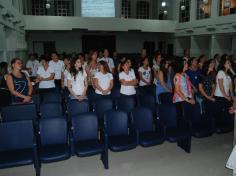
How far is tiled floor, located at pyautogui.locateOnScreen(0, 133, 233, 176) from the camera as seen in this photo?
11.7 feet

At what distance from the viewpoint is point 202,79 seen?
5.33m

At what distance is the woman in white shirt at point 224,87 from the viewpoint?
519 cm

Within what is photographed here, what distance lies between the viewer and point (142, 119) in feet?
14.0

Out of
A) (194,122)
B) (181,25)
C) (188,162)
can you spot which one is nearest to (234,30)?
(181,25)

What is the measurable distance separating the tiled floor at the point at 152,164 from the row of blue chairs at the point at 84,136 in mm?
211

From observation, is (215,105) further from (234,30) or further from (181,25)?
(181,25)

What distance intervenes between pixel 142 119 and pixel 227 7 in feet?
33.0

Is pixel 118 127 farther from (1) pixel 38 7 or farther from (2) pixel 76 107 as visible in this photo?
(1) pixel 38 7

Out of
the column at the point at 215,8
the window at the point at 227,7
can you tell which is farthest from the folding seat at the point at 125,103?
the column at the point at 215,8

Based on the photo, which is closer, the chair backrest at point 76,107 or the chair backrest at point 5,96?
the chair backrest at point 5,96

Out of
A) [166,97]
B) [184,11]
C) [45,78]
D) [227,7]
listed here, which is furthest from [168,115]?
[184,11]

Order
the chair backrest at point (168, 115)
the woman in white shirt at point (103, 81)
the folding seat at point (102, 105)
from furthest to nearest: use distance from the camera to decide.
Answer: the woman in white shirt at point (103, 81)
the folding seat at point (102, 105)
the chair backrest at point (168, 115)

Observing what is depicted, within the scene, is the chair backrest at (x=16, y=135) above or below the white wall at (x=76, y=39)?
below

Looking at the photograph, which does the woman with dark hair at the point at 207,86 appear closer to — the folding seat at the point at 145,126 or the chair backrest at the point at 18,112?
the folding seat at the point at 145,126
